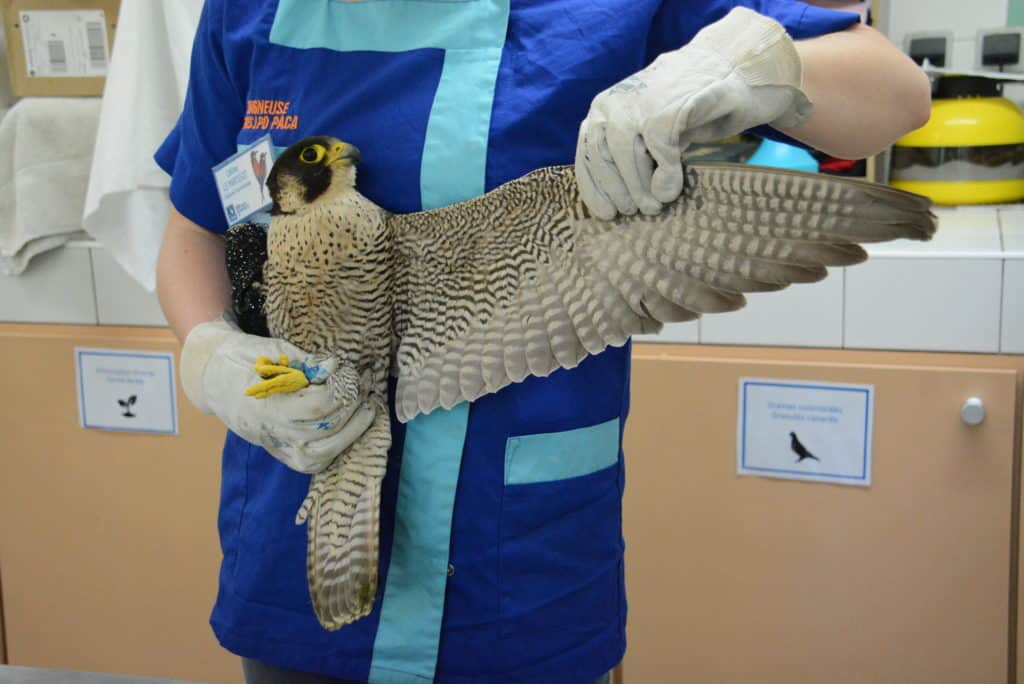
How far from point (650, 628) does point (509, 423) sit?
1042mm

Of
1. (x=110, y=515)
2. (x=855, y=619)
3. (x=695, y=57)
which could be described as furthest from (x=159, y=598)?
(x=695, y=57)

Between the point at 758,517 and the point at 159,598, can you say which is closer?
the point at 758,517

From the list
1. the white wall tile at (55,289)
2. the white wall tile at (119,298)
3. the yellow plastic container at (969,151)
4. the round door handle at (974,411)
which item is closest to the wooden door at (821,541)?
→ the round door handle at (974,411)

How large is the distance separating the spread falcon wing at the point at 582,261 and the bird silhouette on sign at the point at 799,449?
94cm

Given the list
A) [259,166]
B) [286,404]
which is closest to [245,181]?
[259,166]

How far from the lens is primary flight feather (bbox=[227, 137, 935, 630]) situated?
791 millimetres

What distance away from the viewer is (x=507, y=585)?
947 millimetres

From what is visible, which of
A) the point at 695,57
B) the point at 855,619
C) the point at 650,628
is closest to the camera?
the point at 695,57

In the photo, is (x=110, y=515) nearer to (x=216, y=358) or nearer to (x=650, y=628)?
(x=650, y=628)

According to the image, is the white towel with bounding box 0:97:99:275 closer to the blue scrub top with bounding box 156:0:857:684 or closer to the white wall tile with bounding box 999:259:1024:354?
the blue scrub top with bounding box 156:0:857:684

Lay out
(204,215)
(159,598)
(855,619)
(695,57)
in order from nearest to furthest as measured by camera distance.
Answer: (695,57), (204,215), (855,619), (159,598)

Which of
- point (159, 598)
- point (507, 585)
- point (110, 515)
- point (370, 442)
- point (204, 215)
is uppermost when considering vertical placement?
point (204, 215)

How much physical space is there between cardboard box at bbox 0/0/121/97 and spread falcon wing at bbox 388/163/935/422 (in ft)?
5.07

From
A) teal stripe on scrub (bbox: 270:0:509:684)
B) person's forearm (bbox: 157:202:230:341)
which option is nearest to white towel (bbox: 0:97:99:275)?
person's forearm (bbox: 157:202:230:341)
